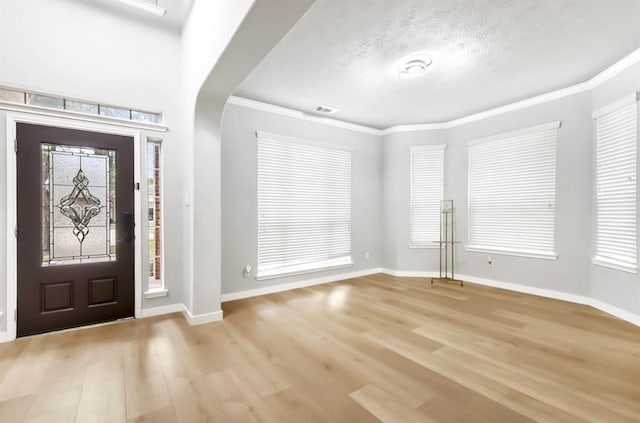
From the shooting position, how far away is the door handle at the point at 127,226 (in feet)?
11.1

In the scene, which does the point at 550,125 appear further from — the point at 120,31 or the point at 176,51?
the point at 120,31

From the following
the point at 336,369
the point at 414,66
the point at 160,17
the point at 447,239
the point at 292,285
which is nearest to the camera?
the point at 336,369

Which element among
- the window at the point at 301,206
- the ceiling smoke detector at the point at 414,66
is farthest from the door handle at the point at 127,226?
the ceiling smoke detector at the point at 414,66

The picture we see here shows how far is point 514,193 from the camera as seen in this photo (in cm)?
469

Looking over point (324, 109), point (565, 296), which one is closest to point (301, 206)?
point (324, 109)

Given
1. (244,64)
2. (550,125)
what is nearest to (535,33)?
(550,125)

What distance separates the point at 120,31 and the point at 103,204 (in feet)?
6.52

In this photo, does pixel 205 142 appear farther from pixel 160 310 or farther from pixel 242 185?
pixel 160 310

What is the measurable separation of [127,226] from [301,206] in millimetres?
2485

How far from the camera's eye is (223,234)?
13.6 feet

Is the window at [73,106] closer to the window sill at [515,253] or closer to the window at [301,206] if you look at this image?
the window at [301,206]

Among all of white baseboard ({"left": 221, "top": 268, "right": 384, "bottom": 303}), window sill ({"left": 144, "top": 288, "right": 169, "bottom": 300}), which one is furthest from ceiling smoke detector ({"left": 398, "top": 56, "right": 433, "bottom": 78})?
window sill ({"left": 144, "top": 288, "right": 169, "bottom": 300})

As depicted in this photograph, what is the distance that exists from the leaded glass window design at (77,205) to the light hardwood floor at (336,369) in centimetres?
86

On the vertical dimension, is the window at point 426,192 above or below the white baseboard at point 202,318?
above
